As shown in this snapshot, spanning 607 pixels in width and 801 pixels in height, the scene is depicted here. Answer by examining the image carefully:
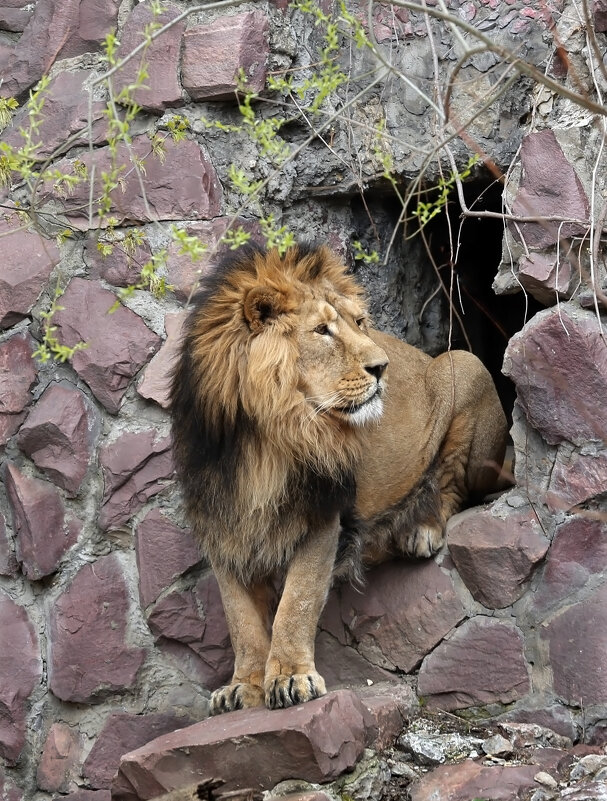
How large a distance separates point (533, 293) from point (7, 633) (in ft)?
8.42

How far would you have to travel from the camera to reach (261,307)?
149 inches

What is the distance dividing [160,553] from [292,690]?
1086 mm

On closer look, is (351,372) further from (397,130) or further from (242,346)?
(397,130)

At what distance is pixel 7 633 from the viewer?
449cm

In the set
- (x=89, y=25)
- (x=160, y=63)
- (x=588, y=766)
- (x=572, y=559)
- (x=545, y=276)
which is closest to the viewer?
(x=588, y=766)

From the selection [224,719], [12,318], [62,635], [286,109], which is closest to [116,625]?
[62,635]

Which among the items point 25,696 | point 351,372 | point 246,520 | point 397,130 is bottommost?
point 25,696

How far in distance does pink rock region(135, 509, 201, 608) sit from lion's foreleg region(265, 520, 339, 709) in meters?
0.72

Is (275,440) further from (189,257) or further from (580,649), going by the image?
(580,649)

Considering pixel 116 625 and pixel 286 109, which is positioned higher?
pixel 286 109

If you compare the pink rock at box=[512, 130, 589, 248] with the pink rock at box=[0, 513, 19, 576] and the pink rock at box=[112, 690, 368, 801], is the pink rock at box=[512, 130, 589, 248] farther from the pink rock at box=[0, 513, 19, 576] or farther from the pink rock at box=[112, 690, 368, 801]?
the pink rock at box=[0, 513, 19, 576]

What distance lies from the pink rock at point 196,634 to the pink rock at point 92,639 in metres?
Result: 0.14

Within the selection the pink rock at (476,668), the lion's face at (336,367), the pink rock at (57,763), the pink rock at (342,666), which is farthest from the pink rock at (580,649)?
the pink rock at (57,763)

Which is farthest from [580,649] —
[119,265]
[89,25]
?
[89,25]
